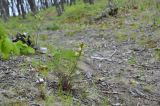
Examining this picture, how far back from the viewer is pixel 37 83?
17.7 feet

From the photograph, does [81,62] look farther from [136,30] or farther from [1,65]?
[136,30]

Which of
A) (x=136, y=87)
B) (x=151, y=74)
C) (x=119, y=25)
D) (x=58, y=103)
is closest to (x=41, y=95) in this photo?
(x=58, y=103)

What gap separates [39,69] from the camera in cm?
601

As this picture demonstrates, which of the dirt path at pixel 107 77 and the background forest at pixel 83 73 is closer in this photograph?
the background forest at pixel 83 73

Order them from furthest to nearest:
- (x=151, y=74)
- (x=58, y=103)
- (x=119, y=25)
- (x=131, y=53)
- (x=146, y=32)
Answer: (x=119, y=25)
(x=146, y=32)
(x=131, y=53)
(x=151, y=74)
(x=58, y=103)

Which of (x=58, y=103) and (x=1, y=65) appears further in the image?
(x=1, y=65)

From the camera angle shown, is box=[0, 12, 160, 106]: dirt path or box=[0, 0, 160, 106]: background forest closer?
box=[0, 0, 160, 106]: background forest

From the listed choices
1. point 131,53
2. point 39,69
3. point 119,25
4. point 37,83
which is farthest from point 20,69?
point 119,25

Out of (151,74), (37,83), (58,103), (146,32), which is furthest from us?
(146,32)

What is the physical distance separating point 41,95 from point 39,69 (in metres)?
1.06

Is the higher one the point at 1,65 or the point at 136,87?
the point at 1,65

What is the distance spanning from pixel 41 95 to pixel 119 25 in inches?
323

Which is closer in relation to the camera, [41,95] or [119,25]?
[41,95]

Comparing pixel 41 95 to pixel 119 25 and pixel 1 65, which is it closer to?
pixel 1 65
